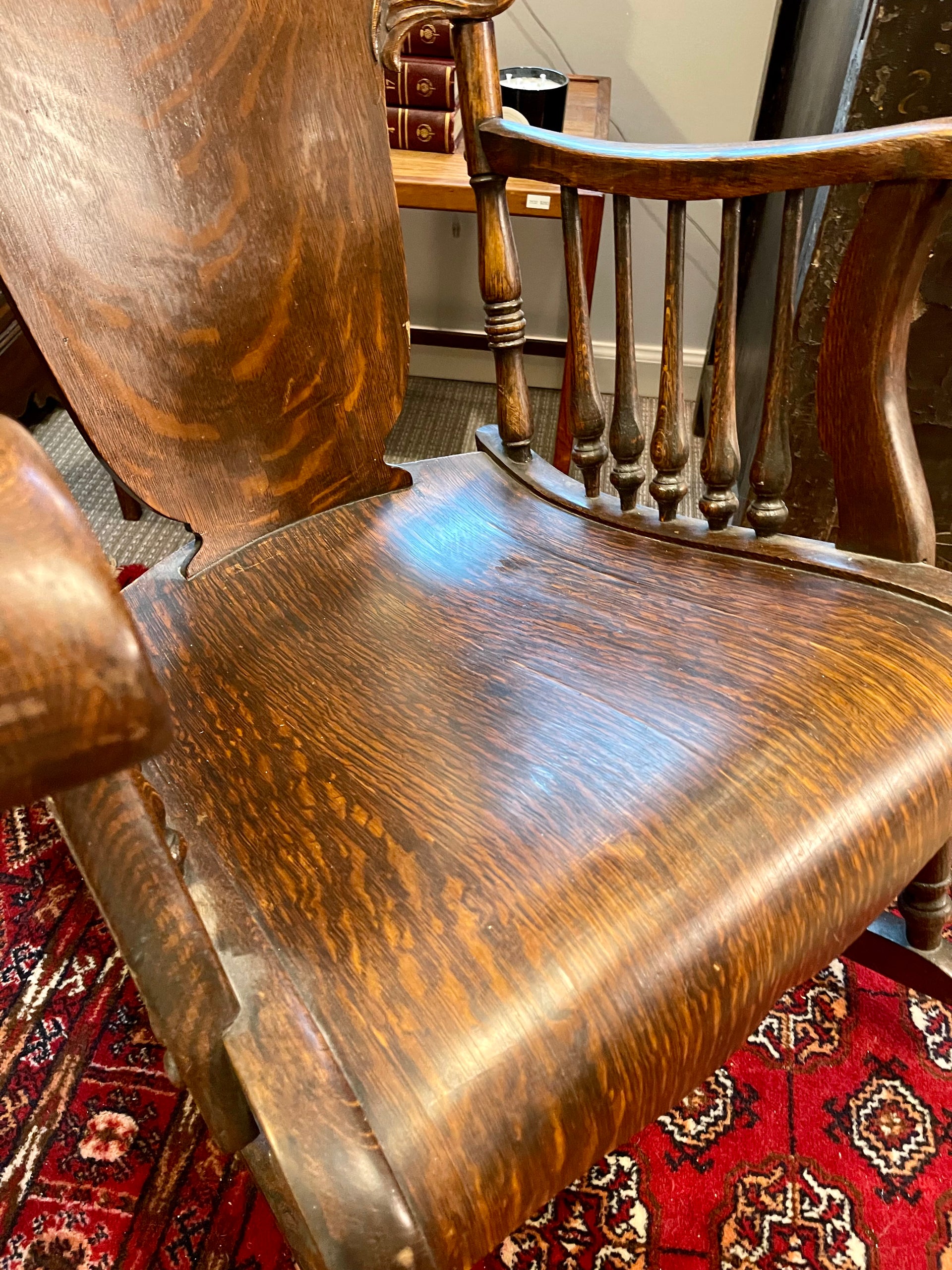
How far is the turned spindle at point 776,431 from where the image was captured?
62 cm

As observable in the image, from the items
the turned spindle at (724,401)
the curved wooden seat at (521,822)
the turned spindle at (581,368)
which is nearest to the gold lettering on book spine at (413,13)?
the turned spindle at (581,368)

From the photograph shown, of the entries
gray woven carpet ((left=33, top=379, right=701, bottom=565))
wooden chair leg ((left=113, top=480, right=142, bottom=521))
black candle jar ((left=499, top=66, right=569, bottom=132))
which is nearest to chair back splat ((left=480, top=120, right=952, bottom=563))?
black candle jar ((left=499, top=66, right=569, bottom=132))

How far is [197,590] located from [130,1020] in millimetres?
559

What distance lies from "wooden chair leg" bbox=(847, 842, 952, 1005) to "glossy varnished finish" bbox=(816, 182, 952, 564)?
0.28 metres

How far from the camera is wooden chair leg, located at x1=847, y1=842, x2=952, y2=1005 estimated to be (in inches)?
30.1

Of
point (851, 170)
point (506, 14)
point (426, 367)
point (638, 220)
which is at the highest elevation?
point (851, 170)

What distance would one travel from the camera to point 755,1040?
3.09 ft

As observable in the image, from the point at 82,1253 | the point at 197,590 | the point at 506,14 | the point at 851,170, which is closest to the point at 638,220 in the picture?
the point at 506,14

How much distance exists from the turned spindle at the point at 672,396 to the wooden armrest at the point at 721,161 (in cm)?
3

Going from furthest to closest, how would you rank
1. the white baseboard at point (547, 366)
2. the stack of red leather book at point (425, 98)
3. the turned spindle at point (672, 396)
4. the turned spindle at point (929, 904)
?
the white baseboard at point (547, 366) → the stack of red leather book at point (425, 98) → the turned spindle at point (929, 904) → the turned spindle at point (672, 396)

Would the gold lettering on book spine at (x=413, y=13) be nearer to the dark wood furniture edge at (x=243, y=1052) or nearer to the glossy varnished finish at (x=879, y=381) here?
the glossy varnished finish at (x=879, y=381)

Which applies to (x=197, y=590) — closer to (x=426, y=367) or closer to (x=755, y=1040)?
(x=755, y=1040)

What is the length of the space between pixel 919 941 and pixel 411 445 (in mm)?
1383

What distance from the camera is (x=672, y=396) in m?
0.70
